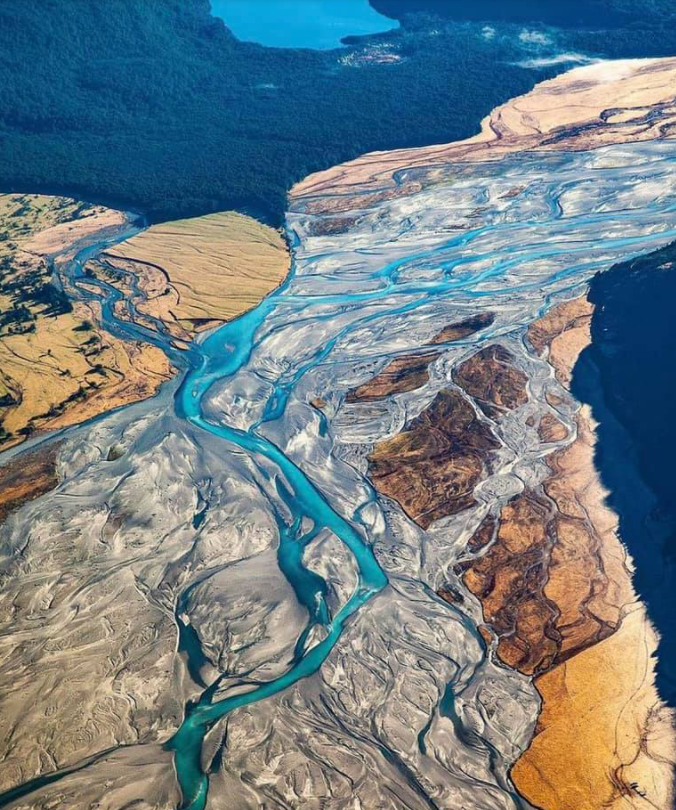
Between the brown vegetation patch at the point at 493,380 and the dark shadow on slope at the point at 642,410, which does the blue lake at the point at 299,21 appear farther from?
the brown vegetation patch at the point at 493,380

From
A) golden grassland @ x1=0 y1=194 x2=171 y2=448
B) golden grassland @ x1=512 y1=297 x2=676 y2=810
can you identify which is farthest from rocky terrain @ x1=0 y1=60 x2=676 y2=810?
golden grassland @ x1=0 y1=194 x2=171 y2=448

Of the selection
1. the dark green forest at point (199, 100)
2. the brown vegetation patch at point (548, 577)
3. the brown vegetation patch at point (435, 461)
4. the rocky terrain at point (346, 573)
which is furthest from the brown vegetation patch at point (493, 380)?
the dark green forest at point (199, 100)

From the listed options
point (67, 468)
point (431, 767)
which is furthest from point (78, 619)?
point (431, 767)

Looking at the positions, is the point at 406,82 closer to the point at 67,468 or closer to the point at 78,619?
the point at 67,468

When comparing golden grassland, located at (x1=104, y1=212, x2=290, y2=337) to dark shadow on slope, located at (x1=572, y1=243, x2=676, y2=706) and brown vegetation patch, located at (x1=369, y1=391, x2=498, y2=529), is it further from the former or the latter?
dark shadow on slope, located at (x1=572, y1=243, x2=676, y2=706)

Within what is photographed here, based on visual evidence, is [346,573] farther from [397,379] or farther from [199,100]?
[199,100]
